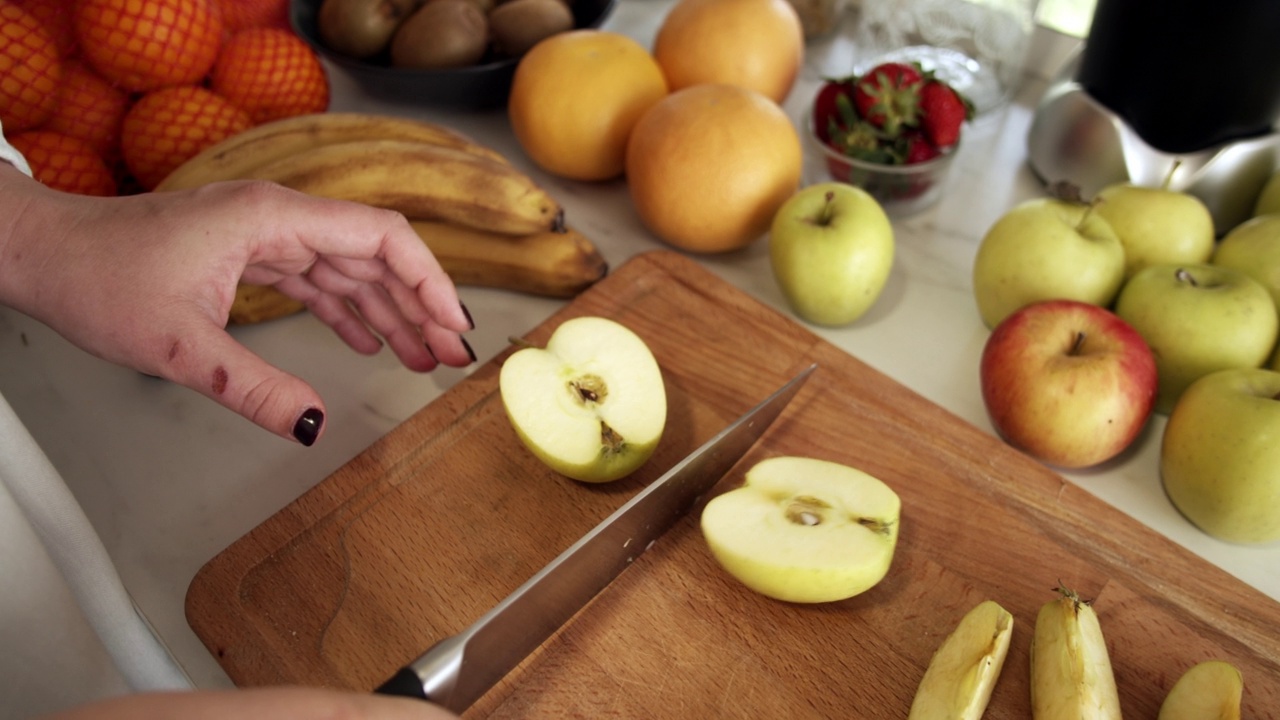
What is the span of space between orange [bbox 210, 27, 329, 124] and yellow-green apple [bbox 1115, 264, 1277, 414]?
3.61ft

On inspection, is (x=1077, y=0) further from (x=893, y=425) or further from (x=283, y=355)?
(x=283, y=355)

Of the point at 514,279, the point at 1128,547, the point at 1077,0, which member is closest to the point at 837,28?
the point at 1077,0

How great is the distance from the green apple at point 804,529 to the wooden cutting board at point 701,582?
0.05 m

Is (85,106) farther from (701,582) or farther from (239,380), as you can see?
(701,582)

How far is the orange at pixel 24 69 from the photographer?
1006 millimetres

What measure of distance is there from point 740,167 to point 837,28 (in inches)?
30.4

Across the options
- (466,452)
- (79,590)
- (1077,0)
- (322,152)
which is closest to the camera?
(79,590)

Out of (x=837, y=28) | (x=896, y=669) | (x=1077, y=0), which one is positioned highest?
(x=1077, y=0)

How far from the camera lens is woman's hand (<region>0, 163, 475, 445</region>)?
701 millimetres

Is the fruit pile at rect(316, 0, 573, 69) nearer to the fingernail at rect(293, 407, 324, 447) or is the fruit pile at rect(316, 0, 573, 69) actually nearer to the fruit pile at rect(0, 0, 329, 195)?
the fruit pile at rect(0, 0, 329, 195)

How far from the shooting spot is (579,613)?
2.60 ft

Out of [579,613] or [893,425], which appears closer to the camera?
[579,613]

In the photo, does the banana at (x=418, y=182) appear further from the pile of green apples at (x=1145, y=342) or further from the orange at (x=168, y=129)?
the pile of green apples at (x=1145, y=342)

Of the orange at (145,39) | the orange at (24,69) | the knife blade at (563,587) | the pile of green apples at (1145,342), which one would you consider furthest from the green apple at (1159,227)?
the orange at (24,69)
